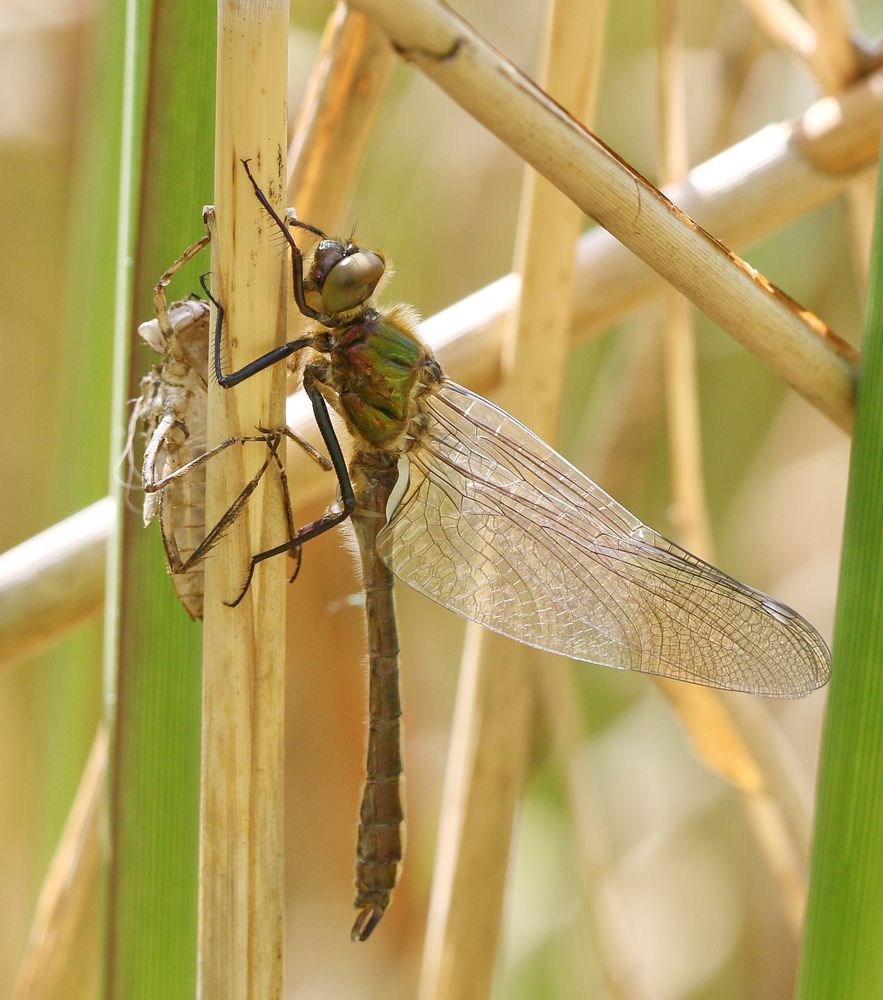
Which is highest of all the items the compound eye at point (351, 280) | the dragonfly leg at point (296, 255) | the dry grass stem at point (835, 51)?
the dry grass stem at point (835, 51)

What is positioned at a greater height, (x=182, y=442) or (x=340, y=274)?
(x=340, y=274)

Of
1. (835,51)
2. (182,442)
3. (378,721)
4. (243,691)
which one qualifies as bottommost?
(243,691)

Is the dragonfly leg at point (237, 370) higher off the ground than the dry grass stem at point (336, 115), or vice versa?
the dry grass stem at point (336, 115)

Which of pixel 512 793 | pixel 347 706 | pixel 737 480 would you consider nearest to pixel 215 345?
pixel 512 793

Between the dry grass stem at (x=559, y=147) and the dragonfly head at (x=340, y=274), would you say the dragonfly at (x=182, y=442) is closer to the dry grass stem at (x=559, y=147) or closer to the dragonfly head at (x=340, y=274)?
the dragonfly head at (x=340, y=274)

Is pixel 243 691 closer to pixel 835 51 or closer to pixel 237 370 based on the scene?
pixel 237 370

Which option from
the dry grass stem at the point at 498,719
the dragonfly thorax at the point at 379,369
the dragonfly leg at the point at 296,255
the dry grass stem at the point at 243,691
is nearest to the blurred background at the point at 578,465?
the dry grass stem at the point at 498,719

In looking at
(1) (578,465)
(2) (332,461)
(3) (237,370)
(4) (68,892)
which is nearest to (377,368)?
(2) (332,461)
